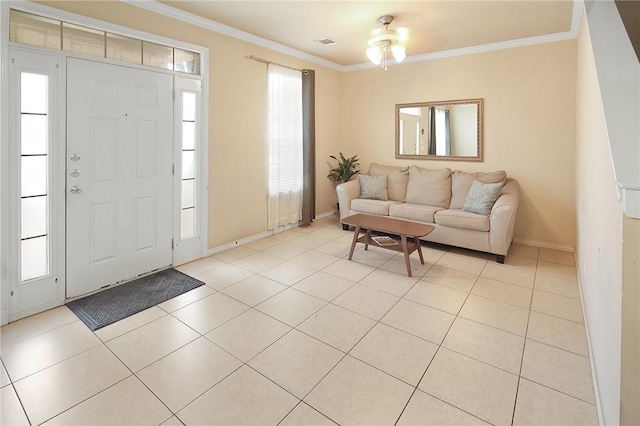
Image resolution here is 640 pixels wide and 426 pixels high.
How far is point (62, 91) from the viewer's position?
267cm

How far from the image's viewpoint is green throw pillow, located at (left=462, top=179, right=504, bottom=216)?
401 cm

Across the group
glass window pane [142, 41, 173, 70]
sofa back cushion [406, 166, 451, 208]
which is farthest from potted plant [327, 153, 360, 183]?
glass window pane [142, 41, 173, 70]

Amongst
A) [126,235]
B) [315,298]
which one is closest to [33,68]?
[126,235]

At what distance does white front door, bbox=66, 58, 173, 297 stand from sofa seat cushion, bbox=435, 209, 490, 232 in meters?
3.17

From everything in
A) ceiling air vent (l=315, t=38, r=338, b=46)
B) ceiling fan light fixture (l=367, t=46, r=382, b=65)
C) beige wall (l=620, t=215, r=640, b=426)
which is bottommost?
beige wall (l=620, t=215, r=640, b=426)

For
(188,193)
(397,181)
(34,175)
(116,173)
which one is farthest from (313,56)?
(34,175)

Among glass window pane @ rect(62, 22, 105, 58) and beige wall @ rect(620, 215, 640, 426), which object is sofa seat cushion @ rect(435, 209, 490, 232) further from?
glass window pane @ rect(62, 22, 105, 58)

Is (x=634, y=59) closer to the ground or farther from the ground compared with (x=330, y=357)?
farther from the ground

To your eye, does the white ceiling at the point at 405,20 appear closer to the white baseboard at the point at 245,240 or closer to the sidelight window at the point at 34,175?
the sidelight window at the point at 34,175

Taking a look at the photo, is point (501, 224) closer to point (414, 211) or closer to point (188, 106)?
point (414, 211)

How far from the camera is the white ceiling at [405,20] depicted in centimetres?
324

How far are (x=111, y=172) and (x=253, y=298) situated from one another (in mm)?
1710

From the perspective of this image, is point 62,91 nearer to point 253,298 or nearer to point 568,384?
point 253,298

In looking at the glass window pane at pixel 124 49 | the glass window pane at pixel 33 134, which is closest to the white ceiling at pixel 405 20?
the glass window pane at pixel 124 49
